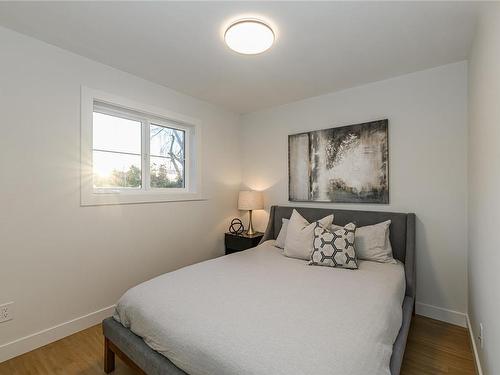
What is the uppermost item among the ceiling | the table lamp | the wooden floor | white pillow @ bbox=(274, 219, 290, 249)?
the ceiling

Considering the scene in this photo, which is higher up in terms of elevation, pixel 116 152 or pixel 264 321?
pixel 116 152

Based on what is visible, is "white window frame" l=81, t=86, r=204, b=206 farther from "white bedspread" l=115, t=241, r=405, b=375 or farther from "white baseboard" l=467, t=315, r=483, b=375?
"white baseboard" l=467, t=315, r=483, b=375

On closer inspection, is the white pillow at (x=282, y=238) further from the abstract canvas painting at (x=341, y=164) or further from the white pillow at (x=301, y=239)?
the abstract canvas painting at (x=341, y=164)

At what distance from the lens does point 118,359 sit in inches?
74.0

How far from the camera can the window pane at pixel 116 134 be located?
2486 millimetres

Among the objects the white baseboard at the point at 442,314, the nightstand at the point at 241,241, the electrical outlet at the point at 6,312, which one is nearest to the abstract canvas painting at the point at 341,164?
the nightstand at the point at 241,241

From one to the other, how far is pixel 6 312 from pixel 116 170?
4.52 feet

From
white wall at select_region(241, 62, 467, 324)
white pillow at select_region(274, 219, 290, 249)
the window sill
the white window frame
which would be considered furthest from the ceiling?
white pillow at select_region(274, 219, 290, 249)

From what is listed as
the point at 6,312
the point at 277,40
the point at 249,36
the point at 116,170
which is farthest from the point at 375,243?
the point at 6,312

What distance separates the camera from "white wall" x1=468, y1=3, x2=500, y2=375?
125 centimetres

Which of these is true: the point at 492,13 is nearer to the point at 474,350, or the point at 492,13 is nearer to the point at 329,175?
the point at 329,175

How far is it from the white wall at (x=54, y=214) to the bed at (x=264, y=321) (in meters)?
0.77

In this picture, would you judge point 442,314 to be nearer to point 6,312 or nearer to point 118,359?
point 118,359

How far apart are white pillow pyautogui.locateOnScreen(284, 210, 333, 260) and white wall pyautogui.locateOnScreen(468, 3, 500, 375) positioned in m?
1.20
